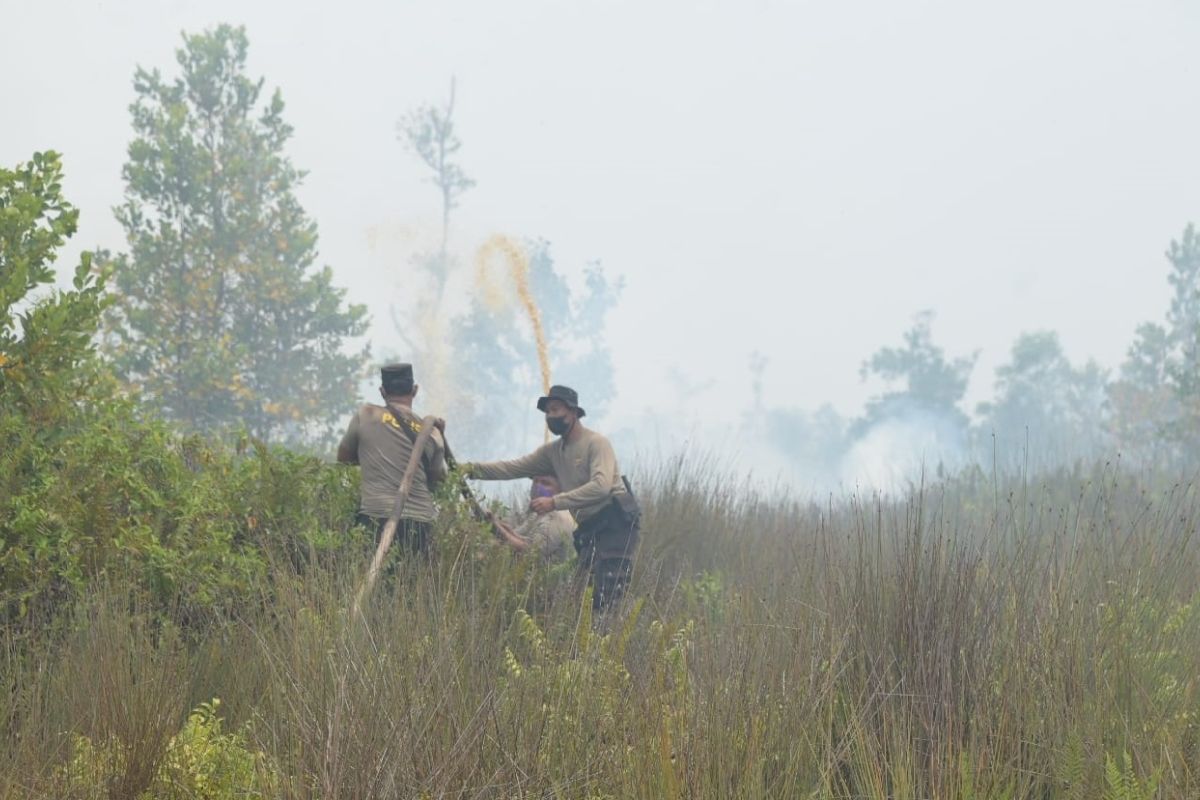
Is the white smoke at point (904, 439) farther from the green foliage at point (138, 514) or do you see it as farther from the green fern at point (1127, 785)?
the green fern at point (1127, 785)

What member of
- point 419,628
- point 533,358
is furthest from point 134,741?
point 533,358

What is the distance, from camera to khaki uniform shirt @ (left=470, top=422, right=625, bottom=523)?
845cm

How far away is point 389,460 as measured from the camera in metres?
7.85

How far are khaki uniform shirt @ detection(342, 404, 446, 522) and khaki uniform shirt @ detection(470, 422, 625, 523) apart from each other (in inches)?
14.3

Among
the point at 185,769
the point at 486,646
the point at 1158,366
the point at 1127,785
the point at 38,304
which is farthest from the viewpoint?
the point at 1158,366

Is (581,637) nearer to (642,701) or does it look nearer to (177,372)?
(642,701)

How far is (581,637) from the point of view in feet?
16.4

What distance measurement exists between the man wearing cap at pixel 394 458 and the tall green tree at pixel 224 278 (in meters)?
17.2

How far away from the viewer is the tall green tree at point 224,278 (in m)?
25.4

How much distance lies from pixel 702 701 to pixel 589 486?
467 cm

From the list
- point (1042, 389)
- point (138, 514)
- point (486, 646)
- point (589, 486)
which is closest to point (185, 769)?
point (486, 646)

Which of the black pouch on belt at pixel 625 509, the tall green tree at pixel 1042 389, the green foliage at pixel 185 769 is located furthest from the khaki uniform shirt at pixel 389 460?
the tall green tree at pixel 1042 389

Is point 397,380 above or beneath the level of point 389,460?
above

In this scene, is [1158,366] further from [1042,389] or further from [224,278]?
[224,278]
